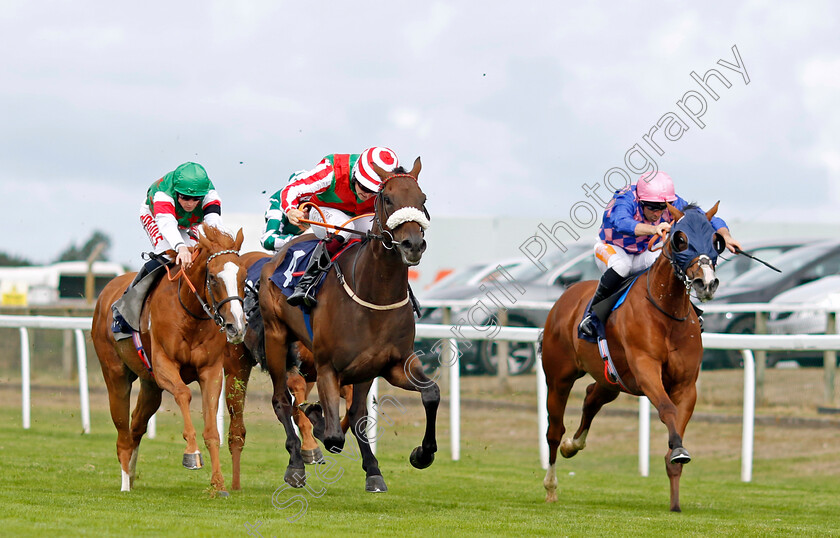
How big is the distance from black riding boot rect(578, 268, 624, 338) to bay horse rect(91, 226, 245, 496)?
2235 millimetres

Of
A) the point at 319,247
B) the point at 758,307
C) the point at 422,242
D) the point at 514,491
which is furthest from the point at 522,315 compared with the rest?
the point at 422,242

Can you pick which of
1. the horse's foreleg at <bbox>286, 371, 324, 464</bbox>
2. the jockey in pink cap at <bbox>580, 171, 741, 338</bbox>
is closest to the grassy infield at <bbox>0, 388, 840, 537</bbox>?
the horse's foreleg at <bbox>286, 371, 324, 464</bbox>

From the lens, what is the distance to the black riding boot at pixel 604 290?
26.0 ft

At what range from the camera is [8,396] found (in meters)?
16.1

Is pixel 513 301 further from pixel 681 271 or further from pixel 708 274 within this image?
pixel 708 274

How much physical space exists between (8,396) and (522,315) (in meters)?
6.86

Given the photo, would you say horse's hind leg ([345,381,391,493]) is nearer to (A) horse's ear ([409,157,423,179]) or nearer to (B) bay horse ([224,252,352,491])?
(B) bay horse ([224,252,352,491])

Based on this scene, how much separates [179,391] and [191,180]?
146 centimetres

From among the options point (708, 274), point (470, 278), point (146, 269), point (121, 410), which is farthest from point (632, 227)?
point (470, 278)

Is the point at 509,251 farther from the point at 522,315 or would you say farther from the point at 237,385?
the point at 237,385

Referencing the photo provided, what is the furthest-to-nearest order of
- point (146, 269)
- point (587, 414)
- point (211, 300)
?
point (587, 414) → point (146, 269) → point (211, 300)

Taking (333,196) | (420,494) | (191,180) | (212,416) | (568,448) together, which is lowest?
(420,494)

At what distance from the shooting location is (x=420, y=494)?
27.0 feet

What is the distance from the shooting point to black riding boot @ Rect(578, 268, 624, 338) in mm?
7930
